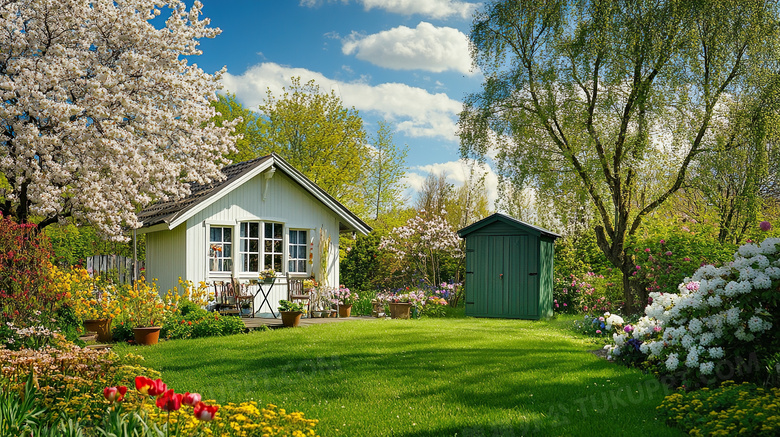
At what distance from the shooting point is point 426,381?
6449 mm

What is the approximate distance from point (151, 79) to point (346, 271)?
371 inches

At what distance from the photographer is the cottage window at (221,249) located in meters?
13.5

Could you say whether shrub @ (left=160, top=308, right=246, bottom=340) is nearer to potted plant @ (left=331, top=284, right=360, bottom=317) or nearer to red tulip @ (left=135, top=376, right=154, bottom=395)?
potted plant @ (left=331, top=284, right=360, bottom=317)

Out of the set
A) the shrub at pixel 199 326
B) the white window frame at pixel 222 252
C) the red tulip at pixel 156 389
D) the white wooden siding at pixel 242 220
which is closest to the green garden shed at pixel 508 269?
the white wooden siding at pixel 242 220

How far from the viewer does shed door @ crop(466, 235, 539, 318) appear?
14.9 meters

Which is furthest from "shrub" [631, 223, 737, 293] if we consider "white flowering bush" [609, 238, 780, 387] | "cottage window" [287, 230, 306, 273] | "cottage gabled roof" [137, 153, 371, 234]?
"cottage window" [287, 230, 306, 273]

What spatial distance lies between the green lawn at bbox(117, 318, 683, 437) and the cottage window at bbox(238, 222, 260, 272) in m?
3.87

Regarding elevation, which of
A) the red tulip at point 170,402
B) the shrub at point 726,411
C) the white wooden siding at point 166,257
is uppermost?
the white wooden siding at point 166,257

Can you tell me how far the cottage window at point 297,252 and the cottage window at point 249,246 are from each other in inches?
35.9

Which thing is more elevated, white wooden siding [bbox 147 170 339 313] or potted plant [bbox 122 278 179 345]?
white wooden siding [bbox 147 170 339 313]

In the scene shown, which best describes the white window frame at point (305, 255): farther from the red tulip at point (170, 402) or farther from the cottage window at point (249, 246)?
the red tulip at point (170, 402)

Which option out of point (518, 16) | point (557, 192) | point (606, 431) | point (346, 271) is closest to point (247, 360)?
point (606, 431)

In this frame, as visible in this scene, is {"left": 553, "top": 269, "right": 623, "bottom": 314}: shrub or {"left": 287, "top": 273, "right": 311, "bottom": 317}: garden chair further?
{"left": 553, "top": 269, "right": 623, "bottom": 314}: shrub

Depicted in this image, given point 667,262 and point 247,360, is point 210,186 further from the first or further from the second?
point 667,262
